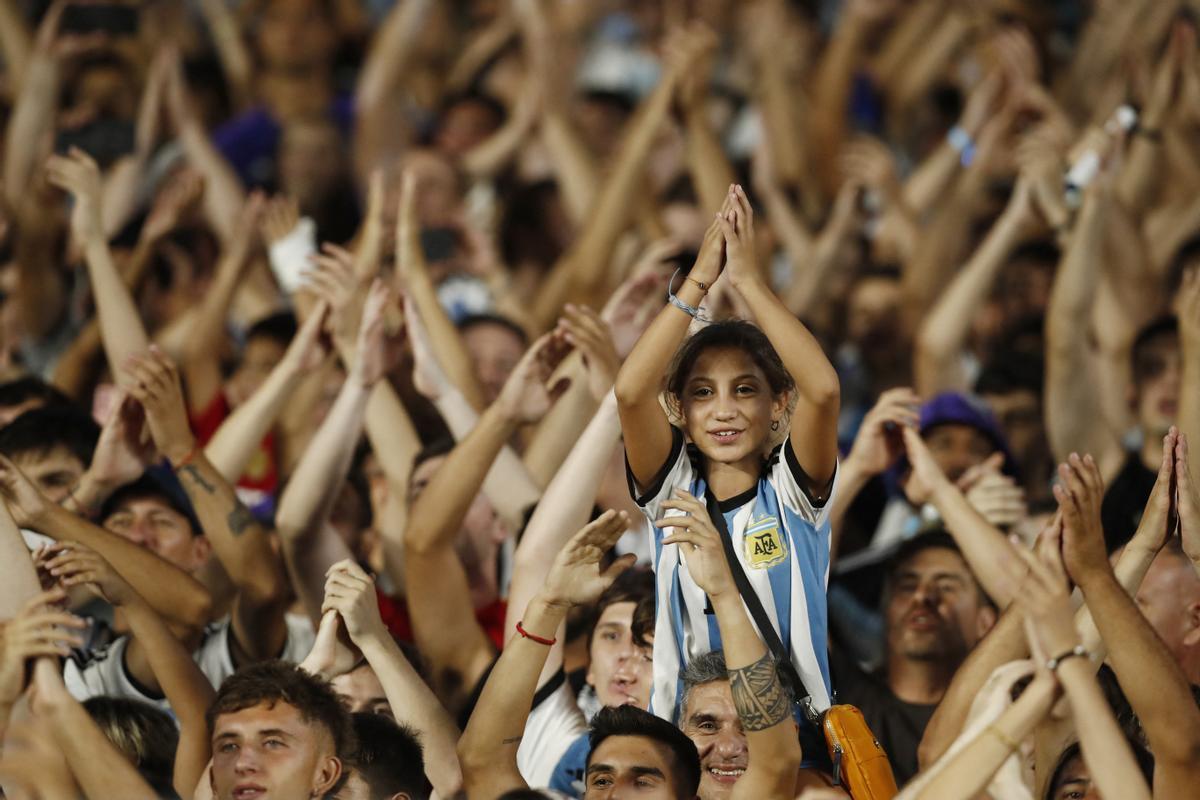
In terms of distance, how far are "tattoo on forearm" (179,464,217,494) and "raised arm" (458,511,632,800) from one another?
50.6 inches

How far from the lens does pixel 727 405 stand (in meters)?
4.81

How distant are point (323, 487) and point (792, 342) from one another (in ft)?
5.77

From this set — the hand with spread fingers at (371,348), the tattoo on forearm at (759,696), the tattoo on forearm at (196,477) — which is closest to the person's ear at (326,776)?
the tattoo on forearm at (759,696)

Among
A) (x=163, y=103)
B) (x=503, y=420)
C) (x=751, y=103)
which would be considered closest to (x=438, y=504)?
(x=503, y=420)

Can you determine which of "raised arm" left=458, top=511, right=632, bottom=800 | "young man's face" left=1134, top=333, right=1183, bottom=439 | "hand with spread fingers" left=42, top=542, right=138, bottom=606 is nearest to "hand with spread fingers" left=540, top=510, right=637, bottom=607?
"raised arm" left=458, top=511, right=632, bottom=800

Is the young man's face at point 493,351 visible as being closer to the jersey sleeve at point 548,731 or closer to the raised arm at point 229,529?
the raised arm at point 229,529

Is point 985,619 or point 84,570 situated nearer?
point 84,570

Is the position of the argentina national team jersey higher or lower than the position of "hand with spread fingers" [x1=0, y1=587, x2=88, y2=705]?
higher

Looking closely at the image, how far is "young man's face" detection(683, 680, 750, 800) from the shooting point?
472 centimetres

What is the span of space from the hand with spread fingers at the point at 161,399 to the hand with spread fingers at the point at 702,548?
5.75 feet

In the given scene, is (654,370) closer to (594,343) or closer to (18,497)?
(594,343)

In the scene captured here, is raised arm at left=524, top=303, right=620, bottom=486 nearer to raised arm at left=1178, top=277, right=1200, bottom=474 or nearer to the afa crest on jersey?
the afa crest on jersey

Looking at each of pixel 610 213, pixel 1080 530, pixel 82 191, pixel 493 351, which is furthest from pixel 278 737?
pixel 610 213

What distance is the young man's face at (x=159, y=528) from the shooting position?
5793 mm
